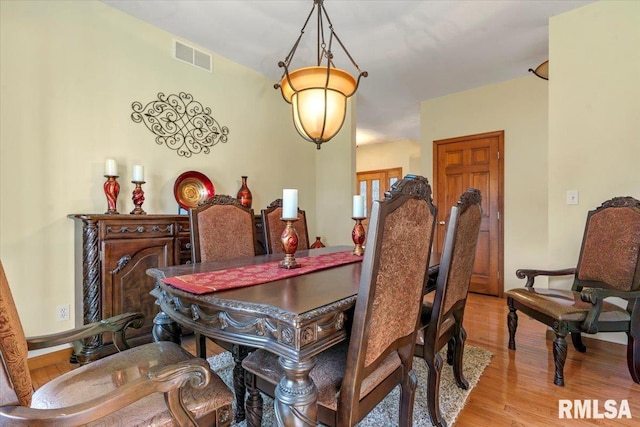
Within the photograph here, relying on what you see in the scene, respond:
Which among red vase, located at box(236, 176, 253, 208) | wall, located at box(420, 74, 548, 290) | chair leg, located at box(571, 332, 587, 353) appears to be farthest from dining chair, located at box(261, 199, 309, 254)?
wall, located at box(420, 74, 548, 290)

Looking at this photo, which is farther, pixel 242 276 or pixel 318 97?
pixel 318 97

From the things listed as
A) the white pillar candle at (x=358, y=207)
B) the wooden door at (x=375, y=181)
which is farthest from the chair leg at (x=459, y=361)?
the wooden door at (x=375, y=181)

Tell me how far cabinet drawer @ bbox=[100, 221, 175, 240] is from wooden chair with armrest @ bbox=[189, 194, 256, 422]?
54 centimetres

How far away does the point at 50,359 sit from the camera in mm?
2199

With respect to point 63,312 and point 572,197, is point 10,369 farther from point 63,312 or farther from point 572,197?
point 572,197

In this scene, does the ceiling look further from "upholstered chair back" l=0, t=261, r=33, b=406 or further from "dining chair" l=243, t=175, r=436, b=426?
"upholstered chair back" l=0, t=261, r=33, b=406

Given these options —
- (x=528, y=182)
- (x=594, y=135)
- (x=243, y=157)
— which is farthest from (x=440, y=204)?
(x=243, y=157)

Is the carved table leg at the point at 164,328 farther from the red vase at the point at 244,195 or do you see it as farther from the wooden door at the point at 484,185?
the wooden door at the point at 484,185

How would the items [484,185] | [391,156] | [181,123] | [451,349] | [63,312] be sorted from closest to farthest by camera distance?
[451,349] < [63,312] < [181,123] < [484,185] < [391,156]

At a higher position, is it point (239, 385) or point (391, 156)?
point (391, 156)

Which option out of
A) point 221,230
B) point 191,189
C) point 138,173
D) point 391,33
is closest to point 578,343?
point 221,230

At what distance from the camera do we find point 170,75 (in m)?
2.87

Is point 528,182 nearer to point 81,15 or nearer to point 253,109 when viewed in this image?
point 253,109

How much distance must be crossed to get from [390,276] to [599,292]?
1567mm
